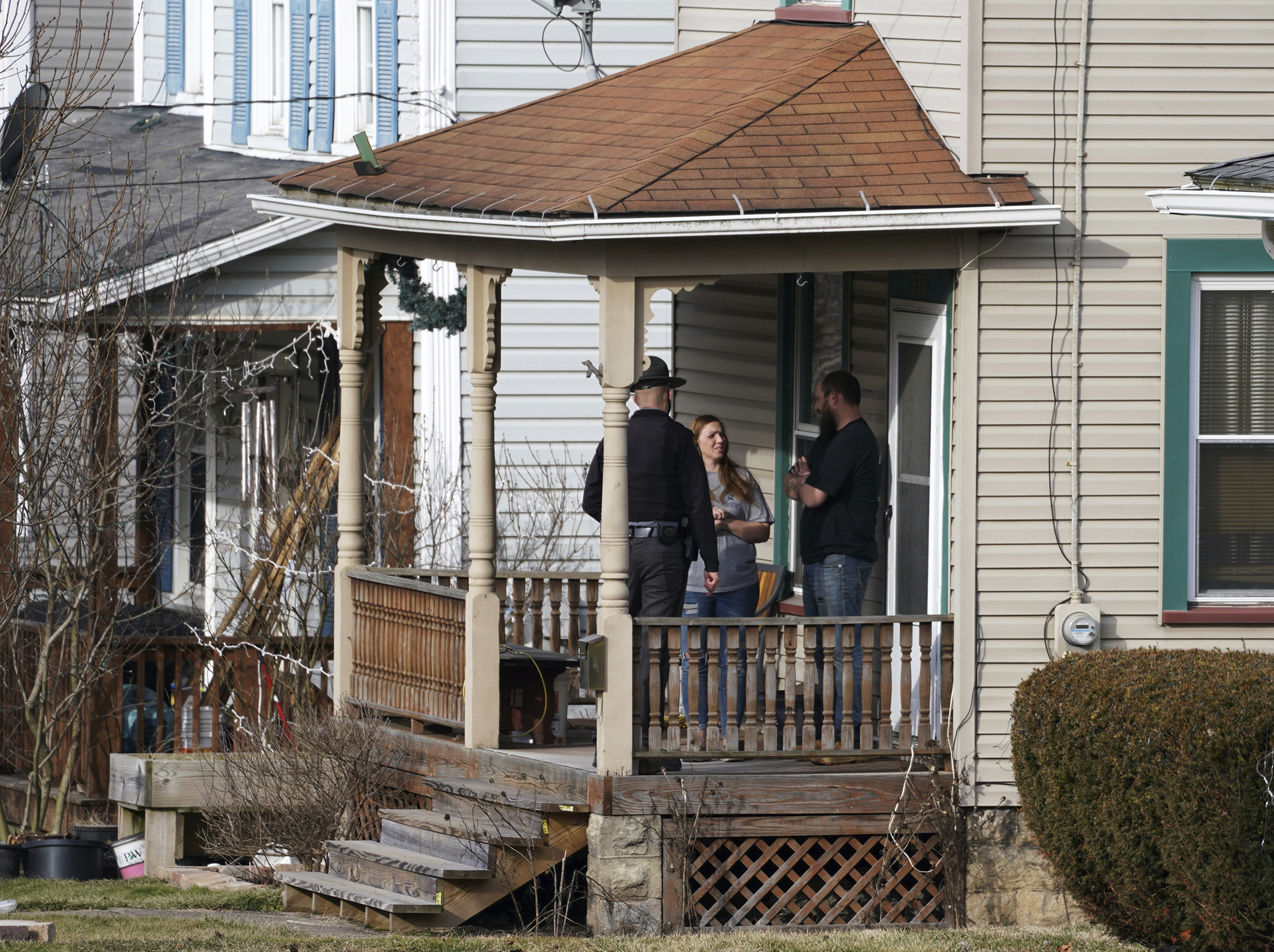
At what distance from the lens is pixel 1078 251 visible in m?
9.62

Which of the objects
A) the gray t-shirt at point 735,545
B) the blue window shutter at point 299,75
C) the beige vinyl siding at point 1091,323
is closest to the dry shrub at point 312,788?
the gray t-shirt at point 735,545

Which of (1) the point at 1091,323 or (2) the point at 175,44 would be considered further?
(2) the point at 175,44

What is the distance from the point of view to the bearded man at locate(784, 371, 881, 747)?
10.2 m

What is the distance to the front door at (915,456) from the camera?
33.2 ft

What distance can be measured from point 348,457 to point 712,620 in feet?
9.72

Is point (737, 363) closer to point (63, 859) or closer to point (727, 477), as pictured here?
point (727, 477)

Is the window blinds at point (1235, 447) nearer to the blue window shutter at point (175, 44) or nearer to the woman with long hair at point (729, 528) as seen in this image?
the woman with long hair at point (729, 528)

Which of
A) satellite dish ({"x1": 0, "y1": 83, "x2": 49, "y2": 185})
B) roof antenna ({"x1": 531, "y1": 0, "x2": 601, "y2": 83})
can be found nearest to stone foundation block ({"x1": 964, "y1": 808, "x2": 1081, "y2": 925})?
roof antenna ({"x1": 531, "y1": 0, "x2": 601, "y2": 83})

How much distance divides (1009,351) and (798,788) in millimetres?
2408

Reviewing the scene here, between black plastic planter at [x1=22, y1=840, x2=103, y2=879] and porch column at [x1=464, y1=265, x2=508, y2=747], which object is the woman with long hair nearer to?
porch column at [x1=464, y1=265, x2=508, y2=747]

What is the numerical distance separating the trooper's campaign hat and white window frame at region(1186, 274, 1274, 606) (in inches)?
101

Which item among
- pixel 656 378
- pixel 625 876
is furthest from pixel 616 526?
pixel 625 876

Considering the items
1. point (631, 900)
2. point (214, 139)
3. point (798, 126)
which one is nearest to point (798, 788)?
point (631, 900)

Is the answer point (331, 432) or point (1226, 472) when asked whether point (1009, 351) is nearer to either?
point (1226, 472)
